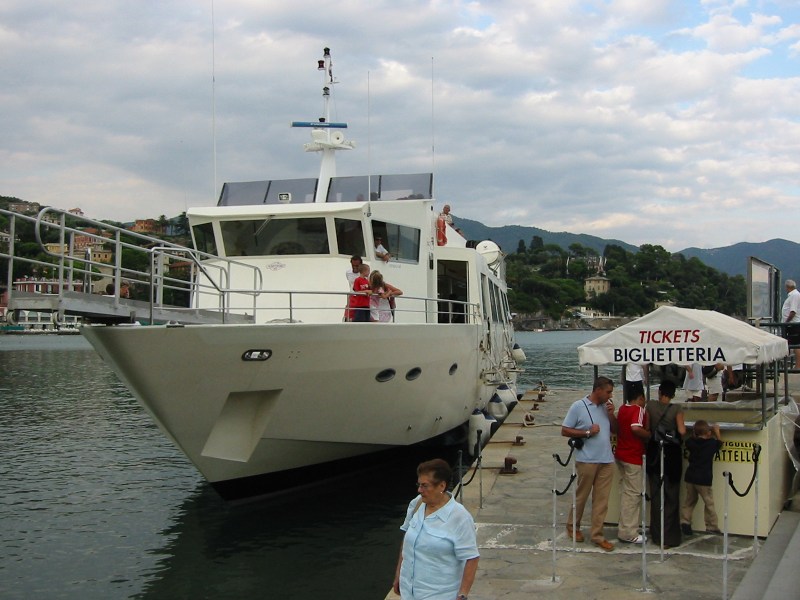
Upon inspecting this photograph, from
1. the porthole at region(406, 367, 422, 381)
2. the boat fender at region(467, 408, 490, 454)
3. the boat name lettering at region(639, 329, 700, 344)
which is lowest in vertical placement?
the boat fender at region(467, 408, 490, 454)

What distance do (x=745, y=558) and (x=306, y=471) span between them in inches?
248

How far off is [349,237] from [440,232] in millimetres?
3011

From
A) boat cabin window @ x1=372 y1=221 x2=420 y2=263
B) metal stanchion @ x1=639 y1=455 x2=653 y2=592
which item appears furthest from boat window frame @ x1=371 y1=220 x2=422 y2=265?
metal stanchion @ x1=639 y1=455 x2=653 y2=592

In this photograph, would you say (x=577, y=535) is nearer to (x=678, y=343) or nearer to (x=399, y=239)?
(x=678, y=343)

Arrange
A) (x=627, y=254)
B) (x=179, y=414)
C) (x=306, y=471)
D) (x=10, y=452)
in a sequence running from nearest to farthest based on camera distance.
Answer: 1. (x=179, y=414)
2. (x=306, y=471)
3. (x=10, y=452)
4. (x=627, y=254)

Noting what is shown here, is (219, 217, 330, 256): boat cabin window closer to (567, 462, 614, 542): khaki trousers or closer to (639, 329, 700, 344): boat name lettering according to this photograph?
(639, 329, 700, 344): boat name lettering

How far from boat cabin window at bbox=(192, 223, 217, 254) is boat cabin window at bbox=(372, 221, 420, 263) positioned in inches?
106

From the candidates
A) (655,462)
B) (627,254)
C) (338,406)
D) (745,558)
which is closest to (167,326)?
(338,406)

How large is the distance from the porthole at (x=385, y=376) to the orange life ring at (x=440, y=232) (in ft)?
15.4

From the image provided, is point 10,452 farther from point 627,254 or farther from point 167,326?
point 627,254

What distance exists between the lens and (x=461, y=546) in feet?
13.6

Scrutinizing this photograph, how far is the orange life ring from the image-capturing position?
15293mm

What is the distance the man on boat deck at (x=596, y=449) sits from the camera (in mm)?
7332

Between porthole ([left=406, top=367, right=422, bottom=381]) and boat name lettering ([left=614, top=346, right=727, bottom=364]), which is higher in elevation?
boat name lettering ([left=614, top=346, right=727, bottom=364])
